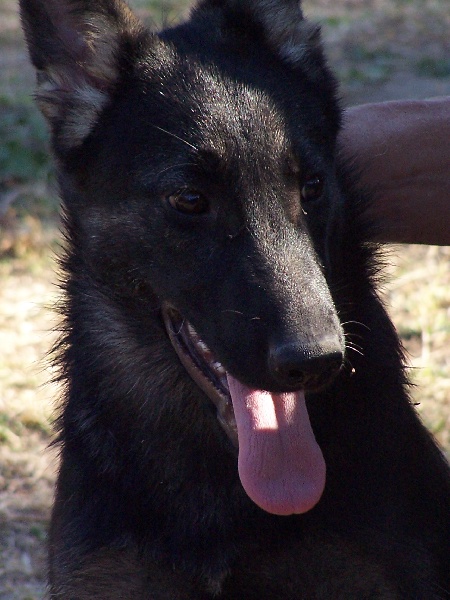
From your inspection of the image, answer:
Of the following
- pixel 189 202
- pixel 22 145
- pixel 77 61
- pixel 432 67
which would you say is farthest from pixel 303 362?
pixel 432 67

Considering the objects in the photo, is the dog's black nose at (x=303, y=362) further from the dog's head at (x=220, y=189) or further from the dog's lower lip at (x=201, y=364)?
the dog's lower lip at (x=201, y=364)

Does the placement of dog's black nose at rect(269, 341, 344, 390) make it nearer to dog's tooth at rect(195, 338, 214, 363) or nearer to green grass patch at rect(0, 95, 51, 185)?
dog's tooth at rect(195, 338, 214, 363)

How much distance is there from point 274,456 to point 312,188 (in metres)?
0.85

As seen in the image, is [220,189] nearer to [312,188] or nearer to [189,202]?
[189,202]

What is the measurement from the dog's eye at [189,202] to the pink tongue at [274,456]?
52 cm

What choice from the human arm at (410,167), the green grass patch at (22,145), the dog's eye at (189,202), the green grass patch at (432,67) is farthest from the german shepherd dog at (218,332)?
the green grass patch at (432,67)

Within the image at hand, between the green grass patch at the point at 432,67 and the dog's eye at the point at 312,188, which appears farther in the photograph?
the green grass patch at the point at 432,67

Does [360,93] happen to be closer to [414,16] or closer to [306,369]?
[414,16]

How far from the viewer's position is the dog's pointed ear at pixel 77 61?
129 inches

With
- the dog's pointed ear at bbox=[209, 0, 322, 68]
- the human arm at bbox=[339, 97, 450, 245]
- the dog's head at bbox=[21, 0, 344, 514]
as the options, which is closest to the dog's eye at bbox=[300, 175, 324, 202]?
the dog's head at bbox=[21, 0, 344, 514]

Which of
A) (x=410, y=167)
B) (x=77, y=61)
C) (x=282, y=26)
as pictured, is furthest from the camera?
(x=410, y=167)

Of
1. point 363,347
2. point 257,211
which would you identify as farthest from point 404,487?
point 257,211

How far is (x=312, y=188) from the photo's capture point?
320 cm

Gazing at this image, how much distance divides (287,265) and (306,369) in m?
0.38
